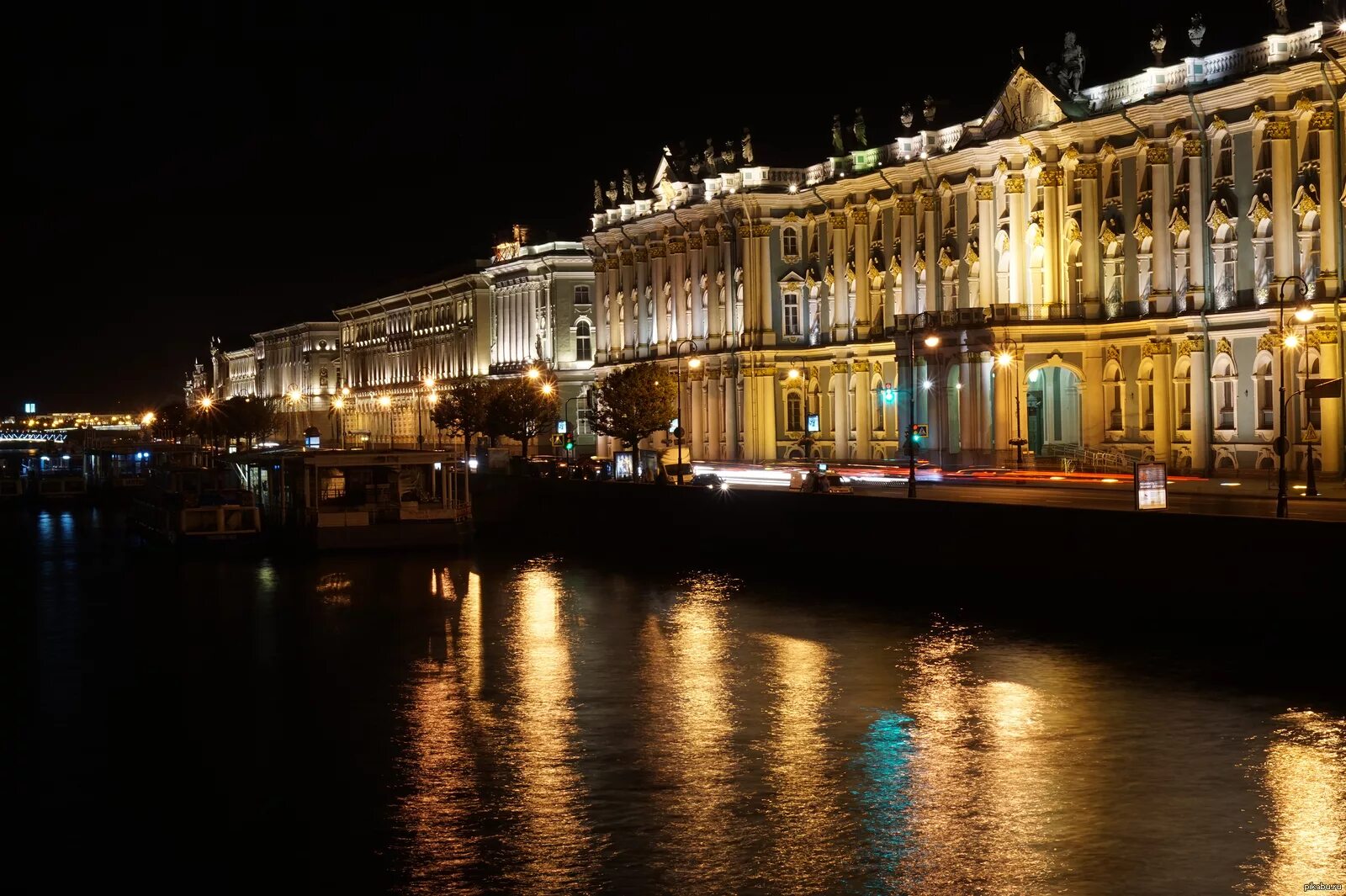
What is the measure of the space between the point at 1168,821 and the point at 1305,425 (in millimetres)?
43545

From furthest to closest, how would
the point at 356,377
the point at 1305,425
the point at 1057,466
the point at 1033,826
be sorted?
1. the point at 356,377
2. the point at 1057,466
3. the point at 1305,425
4. the point at 1033,826

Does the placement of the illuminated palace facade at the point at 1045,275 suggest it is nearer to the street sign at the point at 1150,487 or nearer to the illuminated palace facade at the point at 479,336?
the illuminated palace facade at the point at 479,336

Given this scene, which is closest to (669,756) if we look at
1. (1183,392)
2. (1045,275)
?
(1183,392)

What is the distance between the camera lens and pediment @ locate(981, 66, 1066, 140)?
244 feet

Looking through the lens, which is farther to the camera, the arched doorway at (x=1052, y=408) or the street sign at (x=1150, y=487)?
the arched doorway at (x=1052, y=408)

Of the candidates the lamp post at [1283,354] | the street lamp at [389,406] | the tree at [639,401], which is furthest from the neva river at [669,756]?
the street lamp at [389,406]

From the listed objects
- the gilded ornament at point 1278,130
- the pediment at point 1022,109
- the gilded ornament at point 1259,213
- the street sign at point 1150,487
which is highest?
the pediment at point 1022,109

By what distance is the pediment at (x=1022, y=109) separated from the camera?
244 feet

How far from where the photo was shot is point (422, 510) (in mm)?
61719

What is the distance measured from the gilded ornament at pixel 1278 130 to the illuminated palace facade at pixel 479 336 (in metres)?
45.5

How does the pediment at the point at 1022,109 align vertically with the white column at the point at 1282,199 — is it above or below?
above

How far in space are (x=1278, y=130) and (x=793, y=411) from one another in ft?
128

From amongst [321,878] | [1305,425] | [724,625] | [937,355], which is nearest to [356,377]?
[937,355]

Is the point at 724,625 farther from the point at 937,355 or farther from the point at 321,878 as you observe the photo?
the point at 937,355
